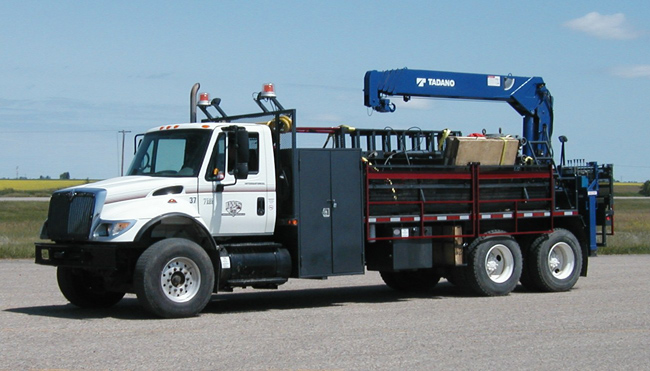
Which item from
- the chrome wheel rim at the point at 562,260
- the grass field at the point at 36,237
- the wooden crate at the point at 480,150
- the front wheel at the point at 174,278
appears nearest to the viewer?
the front wheel at the point at 174,278

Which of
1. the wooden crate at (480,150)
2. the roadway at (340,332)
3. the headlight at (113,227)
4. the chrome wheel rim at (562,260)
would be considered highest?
the wooden crate at (480,150)

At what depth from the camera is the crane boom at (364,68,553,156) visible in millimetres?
17453

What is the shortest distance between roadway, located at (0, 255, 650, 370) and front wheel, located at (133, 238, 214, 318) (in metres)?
0.28

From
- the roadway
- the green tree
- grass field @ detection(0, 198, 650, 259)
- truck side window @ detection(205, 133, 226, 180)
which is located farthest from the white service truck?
the green tree

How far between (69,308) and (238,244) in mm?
2875

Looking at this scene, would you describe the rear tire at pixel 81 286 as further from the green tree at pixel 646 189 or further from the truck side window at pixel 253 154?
the green tree at pixel 646 189

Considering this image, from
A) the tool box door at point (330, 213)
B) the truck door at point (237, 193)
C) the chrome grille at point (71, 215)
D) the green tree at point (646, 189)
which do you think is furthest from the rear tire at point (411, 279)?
the green tree at point (646, 189)

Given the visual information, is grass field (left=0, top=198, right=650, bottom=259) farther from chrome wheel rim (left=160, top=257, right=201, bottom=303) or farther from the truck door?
chrome wheel rim (left=160, top=257, right=201, bottom=303)

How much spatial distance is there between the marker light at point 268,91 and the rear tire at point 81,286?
384 cm

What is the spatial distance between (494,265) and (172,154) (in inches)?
254

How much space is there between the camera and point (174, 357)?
31.3 ft

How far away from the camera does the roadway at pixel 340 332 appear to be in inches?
370

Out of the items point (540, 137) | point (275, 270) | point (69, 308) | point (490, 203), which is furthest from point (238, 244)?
point (540, 137)

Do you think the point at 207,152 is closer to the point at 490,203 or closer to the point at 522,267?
the point at 490,203
